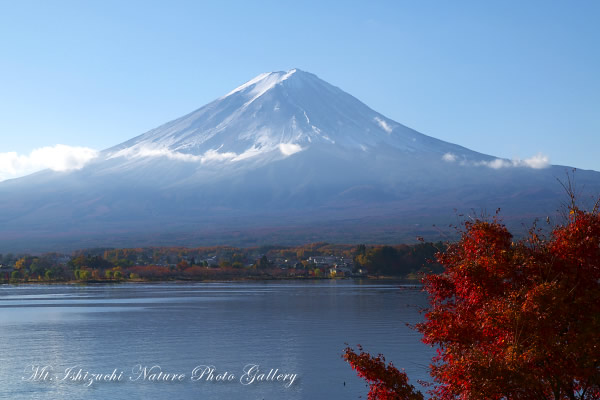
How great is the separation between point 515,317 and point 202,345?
18641 millimetres

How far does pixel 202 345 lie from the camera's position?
2578 centimetres

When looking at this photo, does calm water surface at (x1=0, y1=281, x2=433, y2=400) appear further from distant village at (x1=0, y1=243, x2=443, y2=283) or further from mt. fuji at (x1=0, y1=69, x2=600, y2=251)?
mt. fuji at (x1=0, y1=69, x2=600, y2=251)

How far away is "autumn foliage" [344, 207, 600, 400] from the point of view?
830 centimetres

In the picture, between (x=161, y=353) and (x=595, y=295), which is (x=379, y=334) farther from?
(x=595, y=295)

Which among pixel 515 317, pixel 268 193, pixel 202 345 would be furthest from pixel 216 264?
pixel 515 317

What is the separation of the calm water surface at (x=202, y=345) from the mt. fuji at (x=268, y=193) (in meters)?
78.1

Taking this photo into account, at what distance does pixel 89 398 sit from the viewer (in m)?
17.0

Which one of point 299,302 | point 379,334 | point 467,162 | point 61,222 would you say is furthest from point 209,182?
point 379,334

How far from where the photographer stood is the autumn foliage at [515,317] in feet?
27.2

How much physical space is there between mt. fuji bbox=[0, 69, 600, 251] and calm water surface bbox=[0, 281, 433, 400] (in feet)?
256

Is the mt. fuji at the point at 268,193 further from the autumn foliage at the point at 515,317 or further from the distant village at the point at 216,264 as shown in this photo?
the autumn foliage at the point at 515,317

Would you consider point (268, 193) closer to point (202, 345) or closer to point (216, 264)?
point (216, 264)

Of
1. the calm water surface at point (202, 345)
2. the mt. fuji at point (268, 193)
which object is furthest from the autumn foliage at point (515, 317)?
the mt. fuji at point (268, 193)

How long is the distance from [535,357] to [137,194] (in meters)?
169
